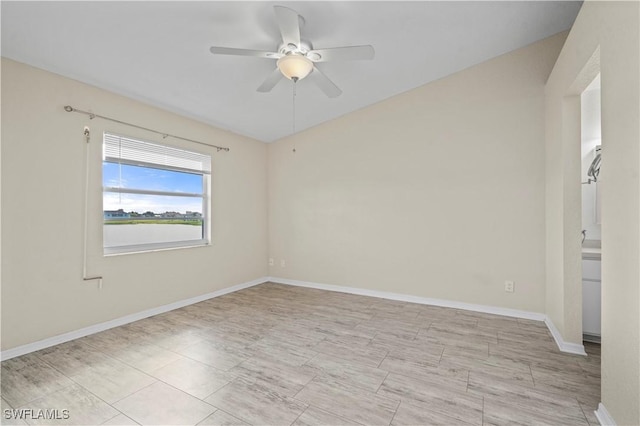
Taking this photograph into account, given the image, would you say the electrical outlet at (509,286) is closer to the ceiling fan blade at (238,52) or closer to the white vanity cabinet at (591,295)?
the white vanity cabinet at (591,295)

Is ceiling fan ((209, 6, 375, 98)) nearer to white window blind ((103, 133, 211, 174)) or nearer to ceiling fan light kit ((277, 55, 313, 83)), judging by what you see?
ceiling fan light kit ((277, 55, 313, 83))

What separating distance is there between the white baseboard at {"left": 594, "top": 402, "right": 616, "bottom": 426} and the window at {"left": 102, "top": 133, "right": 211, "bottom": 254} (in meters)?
4.17

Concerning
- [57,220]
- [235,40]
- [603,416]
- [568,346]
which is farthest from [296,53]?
[568,346]

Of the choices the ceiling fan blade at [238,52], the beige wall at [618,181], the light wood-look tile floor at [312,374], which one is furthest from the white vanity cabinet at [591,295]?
the ceiling fan blade at [238,52]

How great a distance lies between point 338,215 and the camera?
4.52 meters

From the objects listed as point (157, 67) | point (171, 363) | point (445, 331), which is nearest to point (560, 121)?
point (445, 331)

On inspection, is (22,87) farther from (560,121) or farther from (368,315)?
(560,121)

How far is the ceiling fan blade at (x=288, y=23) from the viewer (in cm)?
180

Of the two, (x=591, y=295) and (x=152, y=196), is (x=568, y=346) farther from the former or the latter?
(x=152, y=196)

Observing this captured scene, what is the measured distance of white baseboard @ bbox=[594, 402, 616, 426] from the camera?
1.55 m

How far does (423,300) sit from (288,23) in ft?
11.5

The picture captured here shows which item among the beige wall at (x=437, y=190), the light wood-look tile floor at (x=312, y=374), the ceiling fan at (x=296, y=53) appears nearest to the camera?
the light wood-look tile floor at (x=312, y=374)

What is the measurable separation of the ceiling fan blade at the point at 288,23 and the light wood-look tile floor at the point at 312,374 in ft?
8.20

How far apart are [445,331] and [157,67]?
3.87 meters
